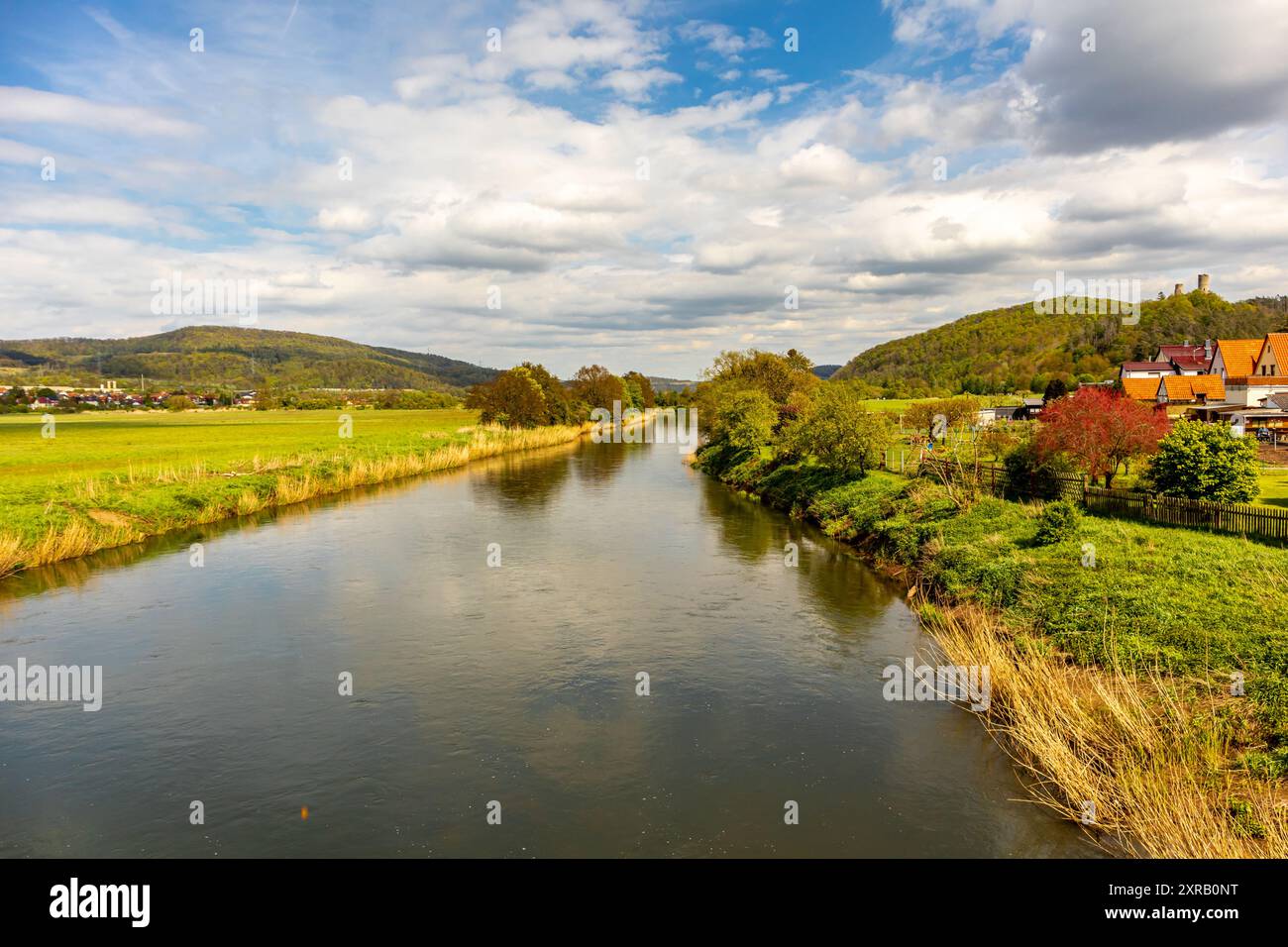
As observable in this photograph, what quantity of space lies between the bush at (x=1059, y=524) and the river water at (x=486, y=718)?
4.72 metres

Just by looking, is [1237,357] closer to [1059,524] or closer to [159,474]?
[1059,524]

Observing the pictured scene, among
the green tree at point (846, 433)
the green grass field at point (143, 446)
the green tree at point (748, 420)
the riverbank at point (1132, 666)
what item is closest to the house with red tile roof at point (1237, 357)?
the green tree at point (748, 420)

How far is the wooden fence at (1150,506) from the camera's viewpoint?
18.5 meters

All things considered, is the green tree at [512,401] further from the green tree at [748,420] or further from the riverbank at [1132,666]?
the riverbank at [1132,666]

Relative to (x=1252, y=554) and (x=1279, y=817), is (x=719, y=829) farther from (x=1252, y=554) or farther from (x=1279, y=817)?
(x=1252, y=554)

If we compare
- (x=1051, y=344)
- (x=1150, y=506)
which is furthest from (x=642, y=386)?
(x=1150, y=506)

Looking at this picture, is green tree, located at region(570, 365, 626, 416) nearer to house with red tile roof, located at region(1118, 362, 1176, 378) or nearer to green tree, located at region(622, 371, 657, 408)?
green tree, located at region(622, 371, 657, 408)

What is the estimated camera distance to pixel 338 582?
24625 millimetres

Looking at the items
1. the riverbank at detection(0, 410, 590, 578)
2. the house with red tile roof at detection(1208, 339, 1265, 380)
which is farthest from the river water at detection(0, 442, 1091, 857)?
the house with red tile roof at detection(1208, 339, 1265, 380)

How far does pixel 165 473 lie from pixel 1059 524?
39898mm
